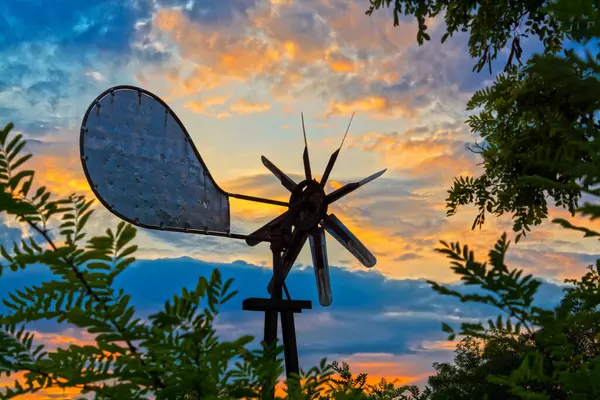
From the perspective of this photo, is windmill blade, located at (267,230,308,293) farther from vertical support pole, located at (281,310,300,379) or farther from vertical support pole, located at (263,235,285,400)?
vertical support pole, located at (281,310,300,379)

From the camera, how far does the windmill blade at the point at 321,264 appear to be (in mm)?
10180

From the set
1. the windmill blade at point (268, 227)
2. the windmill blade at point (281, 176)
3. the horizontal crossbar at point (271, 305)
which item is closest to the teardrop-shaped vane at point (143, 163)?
the horizontal crossbar at point (271, 305)

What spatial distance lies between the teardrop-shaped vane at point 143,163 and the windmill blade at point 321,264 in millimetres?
2264

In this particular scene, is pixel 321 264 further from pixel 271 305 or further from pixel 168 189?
pixel 168 189

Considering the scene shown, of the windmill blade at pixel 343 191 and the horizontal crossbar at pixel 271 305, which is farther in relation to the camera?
the windmill blade at pixel 343 191

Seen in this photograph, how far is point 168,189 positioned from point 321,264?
3.25m

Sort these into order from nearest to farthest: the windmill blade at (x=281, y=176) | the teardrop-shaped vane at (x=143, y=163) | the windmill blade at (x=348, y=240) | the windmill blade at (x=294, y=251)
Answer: the teardrop-shaped vane at (x=143, y=163)
the windmill blade at (x=348, y=240)
the windmill blade at (x=294, y=251)
the windmill blade at (x=281, y=176)

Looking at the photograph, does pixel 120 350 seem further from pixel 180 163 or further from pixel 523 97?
pixel 523 97

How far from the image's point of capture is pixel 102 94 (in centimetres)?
734

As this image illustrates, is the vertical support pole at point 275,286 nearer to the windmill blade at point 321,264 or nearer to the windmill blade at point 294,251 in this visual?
the windmill blade at point 294,251

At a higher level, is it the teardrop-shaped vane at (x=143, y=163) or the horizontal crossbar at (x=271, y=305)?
the teardrop-shaped vane at (x=143, y=163)

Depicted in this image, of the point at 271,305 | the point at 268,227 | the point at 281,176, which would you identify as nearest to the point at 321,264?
the point at 268,227

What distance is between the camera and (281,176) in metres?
11.1

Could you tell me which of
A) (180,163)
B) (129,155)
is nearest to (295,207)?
(180,163)
